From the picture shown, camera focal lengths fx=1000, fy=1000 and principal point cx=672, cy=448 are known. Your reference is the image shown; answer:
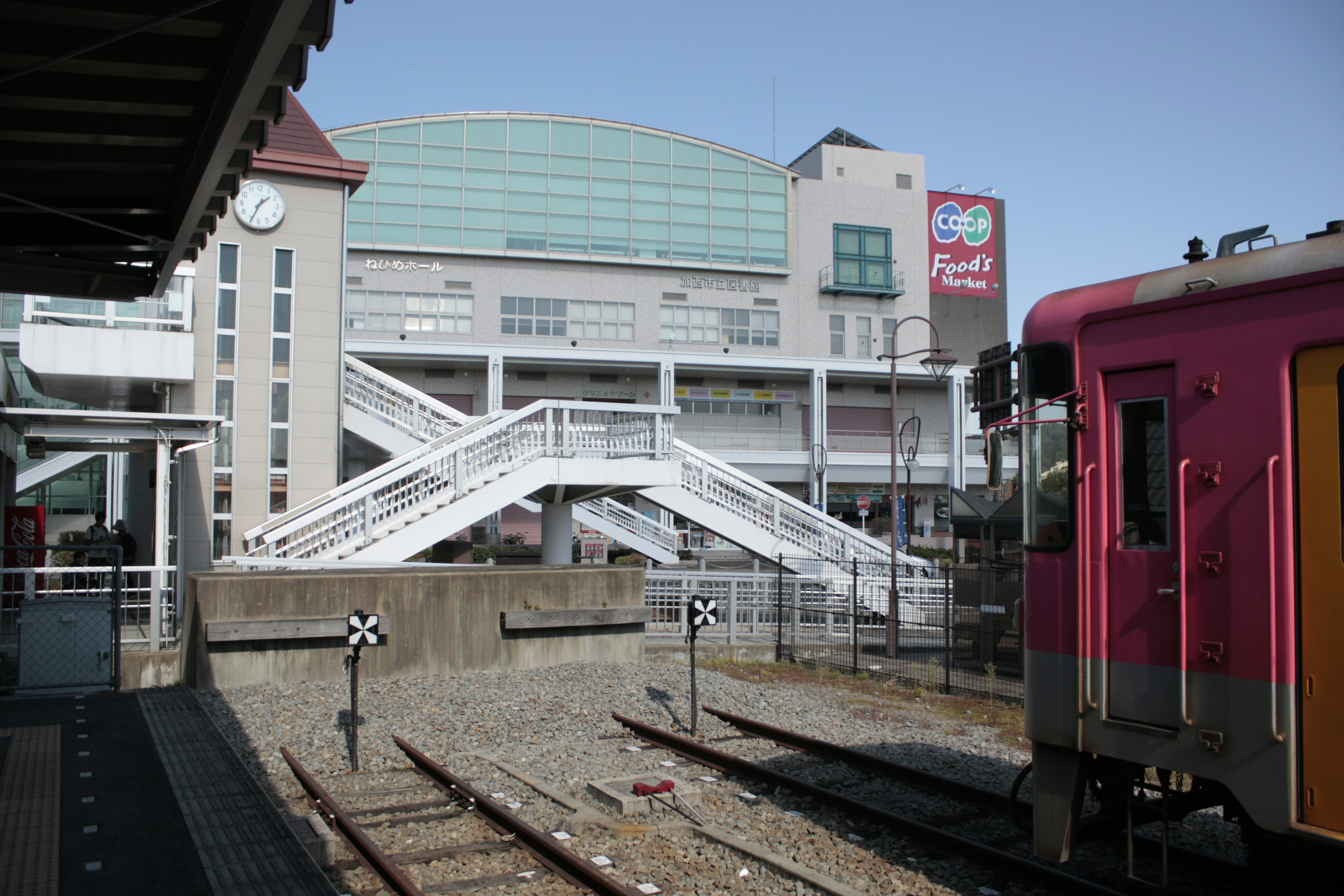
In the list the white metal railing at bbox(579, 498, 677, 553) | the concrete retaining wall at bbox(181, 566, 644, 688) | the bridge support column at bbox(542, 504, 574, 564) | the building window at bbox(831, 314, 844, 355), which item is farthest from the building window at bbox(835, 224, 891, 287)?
the concrete retaining wall at bbox(181, 566, 644, 688)

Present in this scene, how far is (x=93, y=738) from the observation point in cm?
962

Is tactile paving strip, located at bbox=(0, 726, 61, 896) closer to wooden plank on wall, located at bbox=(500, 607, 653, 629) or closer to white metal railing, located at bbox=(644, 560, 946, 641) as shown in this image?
wooden plank on wall, located at bbox=(500, 607, 653, 629)

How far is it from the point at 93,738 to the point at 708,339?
41.7 metres

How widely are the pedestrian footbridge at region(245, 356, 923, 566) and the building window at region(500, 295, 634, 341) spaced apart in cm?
2297

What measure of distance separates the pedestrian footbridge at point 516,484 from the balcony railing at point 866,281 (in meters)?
27.8

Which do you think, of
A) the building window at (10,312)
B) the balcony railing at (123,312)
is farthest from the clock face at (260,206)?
the building window at (10,312)

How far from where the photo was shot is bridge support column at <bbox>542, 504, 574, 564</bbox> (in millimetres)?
22047

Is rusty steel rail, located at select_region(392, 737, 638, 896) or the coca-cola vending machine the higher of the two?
the coca-cola vending machine

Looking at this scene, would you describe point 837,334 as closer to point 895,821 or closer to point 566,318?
point 566,318

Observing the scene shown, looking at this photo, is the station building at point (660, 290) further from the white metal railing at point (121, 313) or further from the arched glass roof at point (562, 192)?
the white metal railing at point (121, 313)

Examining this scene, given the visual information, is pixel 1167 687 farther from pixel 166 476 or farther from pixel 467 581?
pixel 166 476

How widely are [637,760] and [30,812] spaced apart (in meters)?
5.08

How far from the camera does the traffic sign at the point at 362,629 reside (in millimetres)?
9992

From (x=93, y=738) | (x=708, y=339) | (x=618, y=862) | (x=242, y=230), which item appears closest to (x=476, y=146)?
(x=708, y=339)
